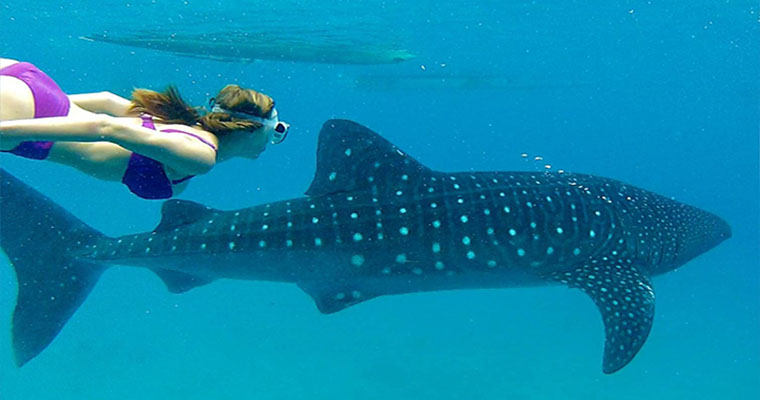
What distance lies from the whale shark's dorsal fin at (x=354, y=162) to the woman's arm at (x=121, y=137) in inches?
72.7

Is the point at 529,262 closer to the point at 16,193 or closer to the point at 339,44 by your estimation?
the point at 16,193

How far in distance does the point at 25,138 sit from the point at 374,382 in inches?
415

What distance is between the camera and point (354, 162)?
5449mm

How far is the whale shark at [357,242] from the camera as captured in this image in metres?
5.22

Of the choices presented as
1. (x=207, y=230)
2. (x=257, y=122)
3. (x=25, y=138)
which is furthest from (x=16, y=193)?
(x=257, y=122)

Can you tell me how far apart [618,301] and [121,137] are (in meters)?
4.38

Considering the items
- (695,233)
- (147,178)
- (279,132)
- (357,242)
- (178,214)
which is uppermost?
(279,132)

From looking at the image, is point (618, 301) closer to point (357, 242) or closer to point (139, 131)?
point (357, 242)

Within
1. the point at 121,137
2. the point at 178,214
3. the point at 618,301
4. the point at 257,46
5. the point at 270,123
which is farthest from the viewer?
the point at 257,46

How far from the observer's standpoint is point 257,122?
152 inches

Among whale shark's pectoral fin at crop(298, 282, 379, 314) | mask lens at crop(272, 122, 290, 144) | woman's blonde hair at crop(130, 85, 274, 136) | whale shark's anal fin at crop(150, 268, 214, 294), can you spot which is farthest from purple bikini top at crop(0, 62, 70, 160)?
whale shark's pectoral fin at crop(298, 282, 379, 314)

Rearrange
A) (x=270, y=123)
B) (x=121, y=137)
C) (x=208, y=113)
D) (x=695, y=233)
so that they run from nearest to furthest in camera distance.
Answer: (x=121, y=137)
(x=208, y=113)
(x=270, y=123)
(x=695, y=233)

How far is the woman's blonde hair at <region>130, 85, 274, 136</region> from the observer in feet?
12.2

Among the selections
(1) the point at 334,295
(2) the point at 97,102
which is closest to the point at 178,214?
(2) the point at 97,102
